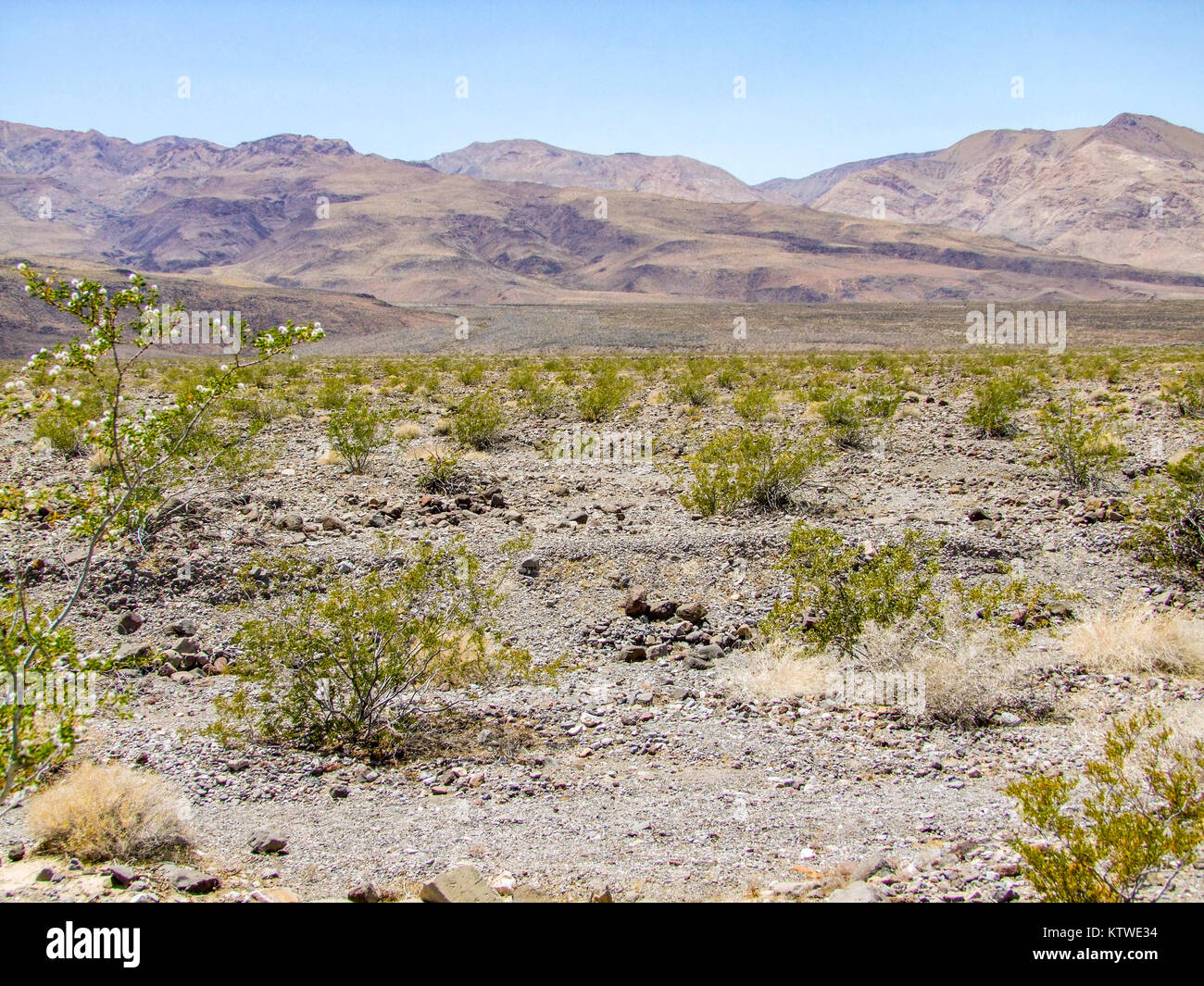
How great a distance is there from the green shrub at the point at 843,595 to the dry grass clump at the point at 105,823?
4.48 meters

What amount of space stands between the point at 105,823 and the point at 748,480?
7.74m

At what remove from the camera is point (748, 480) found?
998cm

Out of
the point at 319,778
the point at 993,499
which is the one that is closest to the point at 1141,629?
the point at 993,499

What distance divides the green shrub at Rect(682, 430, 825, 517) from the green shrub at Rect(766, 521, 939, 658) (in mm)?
2415

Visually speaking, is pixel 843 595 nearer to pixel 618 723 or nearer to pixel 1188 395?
pixel 618 723

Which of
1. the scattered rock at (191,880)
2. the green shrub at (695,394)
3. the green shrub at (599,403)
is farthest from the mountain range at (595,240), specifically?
the scattered rock at (191,880)

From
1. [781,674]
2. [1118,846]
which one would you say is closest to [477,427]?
[781,674]

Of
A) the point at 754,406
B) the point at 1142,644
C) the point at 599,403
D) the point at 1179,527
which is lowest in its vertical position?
the point at 1142,644

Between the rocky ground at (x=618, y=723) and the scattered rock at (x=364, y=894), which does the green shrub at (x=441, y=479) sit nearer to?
the rocky ground at (x=618, y=723)

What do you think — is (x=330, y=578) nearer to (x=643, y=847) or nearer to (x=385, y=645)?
(x=385, y=645)

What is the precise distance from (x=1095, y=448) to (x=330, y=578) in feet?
34.1

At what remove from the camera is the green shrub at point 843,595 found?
6.35m

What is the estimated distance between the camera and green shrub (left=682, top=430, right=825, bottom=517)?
9.87 m

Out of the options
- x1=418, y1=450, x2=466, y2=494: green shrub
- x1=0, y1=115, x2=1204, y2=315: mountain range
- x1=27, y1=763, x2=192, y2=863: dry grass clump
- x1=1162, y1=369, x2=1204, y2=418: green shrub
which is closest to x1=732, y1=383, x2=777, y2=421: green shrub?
x1=418, y1=450, x2=466, y2=494: green shrub
